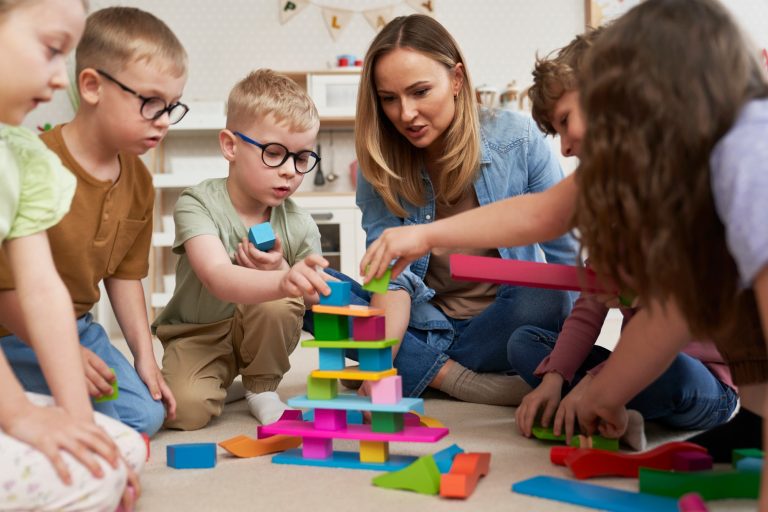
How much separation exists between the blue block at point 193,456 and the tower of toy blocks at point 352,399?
0.32 ft

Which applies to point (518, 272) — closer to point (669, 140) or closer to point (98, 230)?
point (669, 140)

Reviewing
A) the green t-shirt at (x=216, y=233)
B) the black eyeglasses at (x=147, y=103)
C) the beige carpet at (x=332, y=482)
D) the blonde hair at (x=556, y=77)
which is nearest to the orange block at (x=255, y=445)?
the beige carpet at (x=332, y=482)

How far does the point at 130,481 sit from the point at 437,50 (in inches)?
41.4

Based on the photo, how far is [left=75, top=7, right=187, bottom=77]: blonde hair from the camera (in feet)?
4.31

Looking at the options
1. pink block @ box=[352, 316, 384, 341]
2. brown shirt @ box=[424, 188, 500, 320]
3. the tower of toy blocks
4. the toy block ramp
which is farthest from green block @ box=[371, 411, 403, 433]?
brown shirt @ box=[424, 188, 500, 320]

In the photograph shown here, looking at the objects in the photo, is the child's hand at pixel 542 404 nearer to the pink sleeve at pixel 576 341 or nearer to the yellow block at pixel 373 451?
the pink sleeve at pixel 576 341

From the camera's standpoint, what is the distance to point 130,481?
3.24 ft

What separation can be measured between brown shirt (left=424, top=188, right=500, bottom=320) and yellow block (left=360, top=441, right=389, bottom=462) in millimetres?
655

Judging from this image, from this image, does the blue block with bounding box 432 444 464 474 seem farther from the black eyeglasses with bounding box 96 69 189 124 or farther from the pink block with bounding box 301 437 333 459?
the black eyeglasses with bounding box 96 69 189 124

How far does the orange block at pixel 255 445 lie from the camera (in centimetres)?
124

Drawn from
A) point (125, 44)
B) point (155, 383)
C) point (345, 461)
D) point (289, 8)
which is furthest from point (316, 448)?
point (289, 8)

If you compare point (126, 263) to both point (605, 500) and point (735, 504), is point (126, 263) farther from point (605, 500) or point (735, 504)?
point (735, 504)

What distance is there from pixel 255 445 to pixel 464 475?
0.39m

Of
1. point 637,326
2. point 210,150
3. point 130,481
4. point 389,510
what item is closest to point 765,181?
point 637,326
